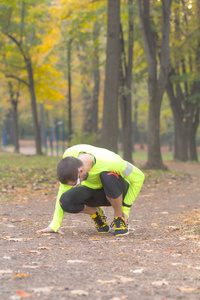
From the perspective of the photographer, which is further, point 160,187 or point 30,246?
point 160,187

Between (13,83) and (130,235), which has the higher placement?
(13,83)

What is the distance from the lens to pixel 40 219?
6906 millimetres

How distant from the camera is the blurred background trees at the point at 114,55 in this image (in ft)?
46.4

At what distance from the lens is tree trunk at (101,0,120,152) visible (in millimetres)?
13750

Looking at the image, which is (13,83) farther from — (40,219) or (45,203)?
(40,219)

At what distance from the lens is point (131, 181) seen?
5316mm

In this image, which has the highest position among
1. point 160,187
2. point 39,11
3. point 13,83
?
point 39,11

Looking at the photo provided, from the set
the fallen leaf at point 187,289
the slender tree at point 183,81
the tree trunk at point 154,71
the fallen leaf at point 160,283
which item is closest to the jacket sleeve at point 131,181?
the fallen leaf at point 160,283

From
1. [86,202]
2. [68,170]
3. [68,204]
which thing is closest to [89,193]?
[86,202]

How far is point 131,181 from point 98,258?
4.63 feet

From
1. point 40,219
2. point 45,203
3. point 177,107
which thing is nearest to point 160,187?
point 45,203

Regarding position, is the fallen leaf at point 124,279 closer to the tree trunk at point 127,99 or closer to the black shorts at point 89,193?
the black shorts at point 89,193

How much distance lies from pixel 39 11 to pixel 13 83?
671cm

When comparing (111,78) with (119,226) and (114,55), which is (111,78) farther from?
(119,226)
